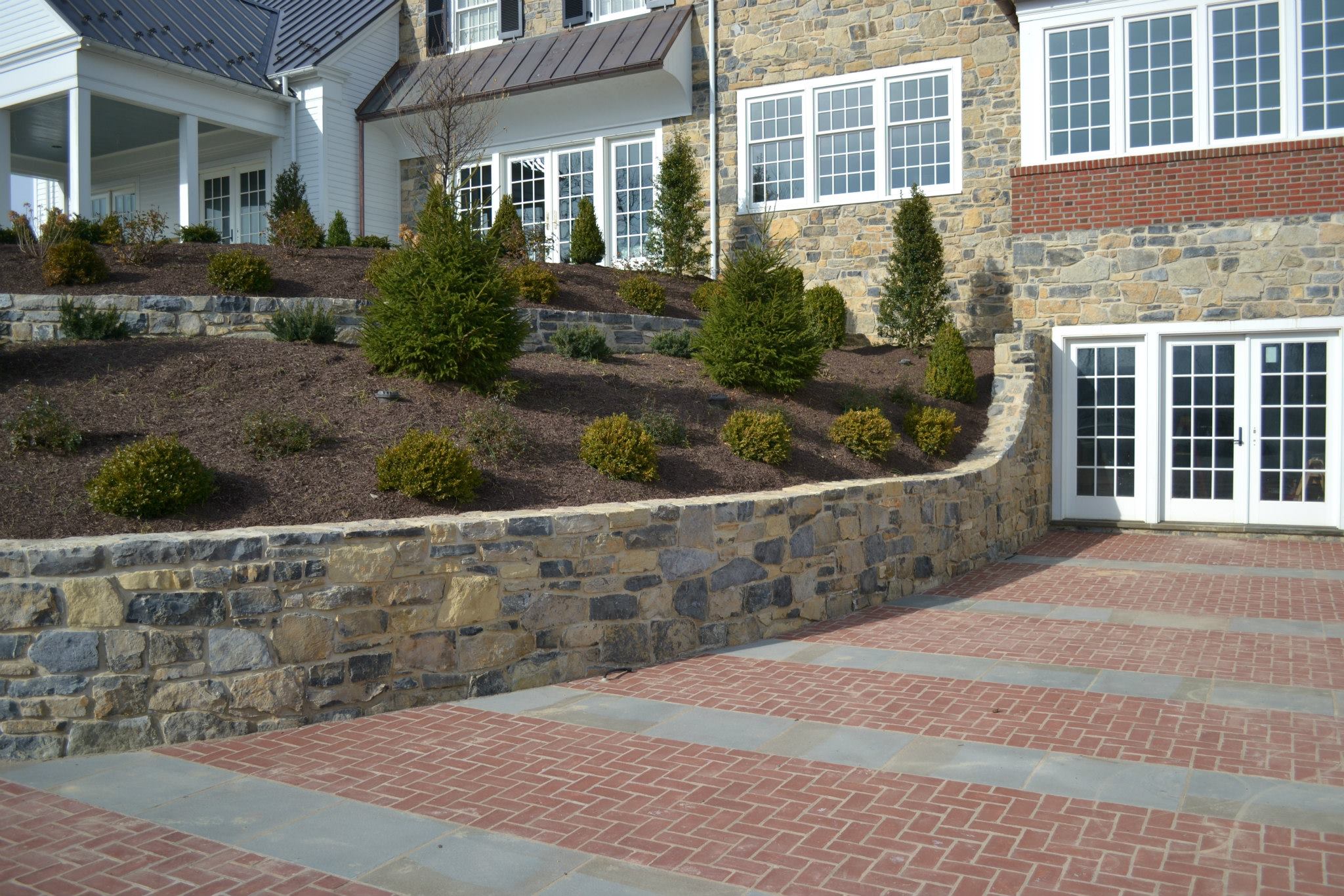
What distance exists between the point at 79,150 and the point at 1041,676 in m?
16.3

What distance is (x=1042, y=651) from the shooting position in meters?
7.41

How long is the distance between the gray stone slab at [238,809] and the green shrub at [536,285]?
8.59 metres

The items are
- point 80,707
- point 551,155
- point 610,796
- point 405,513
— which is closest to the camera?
point 610,796

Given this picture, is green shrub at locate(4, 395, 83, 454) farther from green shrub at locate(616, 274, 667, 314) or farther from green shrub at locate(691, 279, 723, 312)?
green shrub at locate(691, 279, 723, 312)

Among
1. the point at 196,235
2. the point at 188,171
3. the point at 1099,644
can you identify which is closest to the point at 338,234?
the point at 196,235

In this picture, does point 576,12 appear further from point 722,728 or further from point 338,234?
point 722,728

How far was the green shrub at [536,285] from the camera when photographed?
12836mm

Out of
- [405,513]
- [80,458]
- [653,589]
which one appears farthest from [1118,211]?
[80,458]

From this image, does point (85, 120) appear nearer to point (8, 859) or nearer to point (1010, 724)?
point (8, 859)

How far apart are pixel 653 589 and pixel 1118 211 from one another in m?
9.05

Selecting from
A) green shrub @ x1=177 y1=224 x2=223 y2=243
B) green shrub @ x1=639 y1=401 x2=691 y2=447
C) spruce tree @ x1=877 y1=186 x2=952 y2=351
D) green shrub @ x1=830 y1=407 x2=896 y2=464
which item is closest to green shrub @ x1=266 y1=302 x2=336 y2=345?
green shrub @ x1=639 y1=401 x2=691 y2=447

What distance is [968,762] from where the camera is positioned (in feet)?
17.0

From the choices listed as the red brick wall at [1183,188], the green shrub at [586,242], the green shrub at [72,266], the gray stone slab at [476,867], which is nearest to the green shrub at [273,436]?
the gray stone slab at [476,867]

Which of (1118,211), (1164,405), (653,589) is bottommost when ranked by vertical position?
(653,589)
